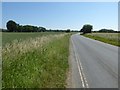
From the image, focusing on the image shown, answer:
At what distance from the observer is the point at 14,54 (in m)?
13.0

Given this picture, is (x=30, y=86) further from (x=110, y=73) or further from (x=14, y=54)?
Answer: (x=110, y=73)

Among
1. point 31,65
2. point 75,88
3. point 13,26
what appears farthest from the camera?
point 13,26

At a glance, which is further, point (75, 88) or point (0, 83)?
point (75, 88)

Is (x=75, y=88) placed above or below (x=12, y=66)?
below

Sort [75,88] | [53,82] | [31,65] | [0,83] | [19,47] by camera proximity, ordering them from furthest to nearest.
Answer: [19,47]
[31,65]
[53,82]
[75,88]
[0,83]

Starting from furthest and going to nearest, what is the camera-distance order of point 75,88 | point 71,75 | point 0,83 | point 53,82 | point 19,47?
point 19,47 < point 71,75 < point 53,82 < point 75,88 < point 0,83

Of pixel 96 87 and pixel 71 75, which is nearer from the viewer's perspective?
pixel 96 87

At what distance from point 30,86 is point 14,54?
4.43m

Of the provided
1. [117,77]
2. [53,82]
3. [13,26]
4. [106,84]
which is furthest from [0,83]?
[13,26]

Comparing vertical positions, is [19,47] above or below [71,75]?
above

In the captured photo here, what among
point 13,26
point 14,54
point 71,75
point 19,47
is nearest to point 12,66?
point 14,54

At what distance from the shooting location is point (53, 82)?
1059 cm

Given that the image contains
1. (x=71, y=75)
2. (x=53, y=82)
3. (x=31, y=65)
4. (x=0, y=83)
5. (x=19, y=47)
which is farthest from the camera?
(x=19, y=47)

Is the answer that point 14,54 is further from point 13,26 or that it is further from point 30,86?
point 13,26
